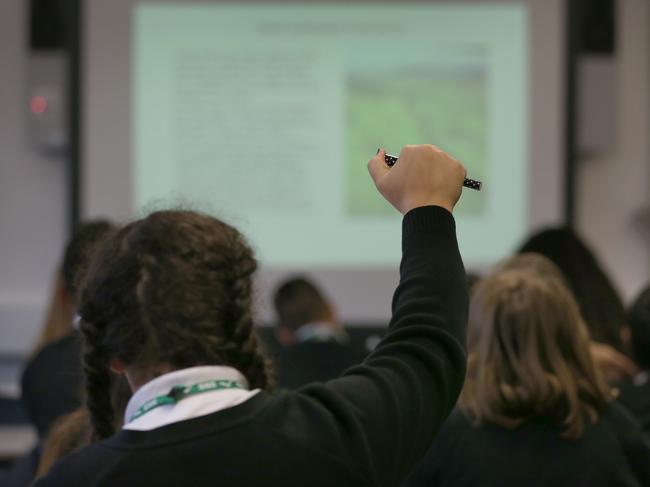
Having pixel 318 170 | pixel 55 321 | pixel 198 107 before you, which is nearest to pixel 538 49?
pixel 318 170

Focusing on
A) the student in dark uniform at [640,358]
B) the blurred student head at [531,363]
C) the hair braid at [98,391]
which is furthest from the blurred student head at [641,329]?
the hair braid at [98,391]

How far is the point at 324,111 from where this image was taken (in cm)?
500

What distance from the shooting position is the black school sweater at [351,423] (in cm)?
110

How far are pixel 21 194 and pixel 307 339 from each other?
6.81 feet

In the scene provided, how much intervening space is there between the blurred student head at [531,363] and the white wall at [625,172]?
3.16m

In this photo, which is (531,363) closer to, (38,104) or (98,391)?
(98,391)

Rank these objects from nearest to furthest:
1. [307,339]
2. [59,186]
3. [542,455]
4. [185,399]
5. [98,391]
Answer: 1. [185,399]
2. [98,391]
3. [542,455]
4. [307,339]
5. [59,186]

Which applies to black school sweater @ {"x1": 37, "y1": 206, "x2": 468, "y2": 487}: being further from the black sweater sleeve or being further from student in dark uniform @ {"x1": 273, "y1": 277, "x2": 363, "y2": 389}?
student in dark uniform @ {"x1": 273, "y1": 277, "x2": 363, "y2": 389}

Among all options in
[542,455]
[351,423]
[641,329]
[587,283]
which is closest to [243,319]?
[351,423]

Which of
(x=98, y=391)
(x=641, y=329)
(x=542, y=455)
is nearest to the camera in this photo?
(x=98, y=391)

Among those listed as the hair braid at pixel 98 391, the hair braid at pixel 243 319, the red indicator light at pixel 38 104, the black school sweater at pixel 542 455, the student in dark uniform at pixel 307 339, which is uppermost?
the red indicator light at pixel 38 104

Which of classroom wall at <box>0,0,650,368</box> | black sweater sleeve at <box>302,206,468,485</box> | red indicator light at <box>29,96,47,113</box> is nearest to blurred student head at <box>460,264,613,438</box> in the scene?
black sweater sleeve at <box>302,206,468,485</box>

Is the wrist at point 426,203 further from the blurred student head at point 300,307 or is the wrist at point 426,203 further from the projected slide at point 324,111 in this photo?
the projected slide at point 324,111

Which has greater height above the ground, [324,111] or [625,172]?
[324,111]
